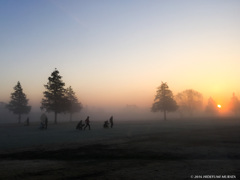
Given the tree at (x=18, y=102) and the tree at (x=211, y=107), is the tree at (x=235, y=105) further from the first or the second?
the tree at (x=18, y=102)

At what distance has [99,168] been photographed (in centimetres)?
722

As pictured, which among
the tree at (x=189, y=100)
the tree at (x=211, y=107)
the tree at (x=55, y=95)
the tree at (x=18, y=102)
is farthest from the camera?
the tree at (x=211, y=107)

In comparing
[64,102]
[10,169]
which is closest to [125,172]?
[10,169]

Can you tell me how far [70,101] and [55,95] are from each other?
4152 millimetres

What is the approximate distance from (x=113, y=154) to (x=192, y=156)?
3.83 metres

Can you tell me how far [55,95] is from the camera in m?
45.0

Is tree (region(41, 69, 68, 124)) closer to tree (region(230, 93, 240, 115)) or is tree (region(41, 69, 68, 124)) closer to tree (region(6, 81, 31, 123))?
tree (region(6, 81, 31, 123))

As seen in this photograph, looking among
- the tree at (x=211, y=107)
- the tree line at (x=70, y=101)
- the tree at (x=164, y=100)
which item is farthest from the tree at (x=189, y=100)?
the tree at (x=164, y=100)

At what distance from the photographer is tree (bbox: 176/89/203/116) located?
283 feet

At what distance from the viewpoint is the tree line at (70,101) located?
4522 cm

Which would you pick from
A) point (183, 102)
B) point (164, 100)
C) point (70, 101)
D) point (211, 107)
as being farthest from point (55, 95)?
point (211, 107)

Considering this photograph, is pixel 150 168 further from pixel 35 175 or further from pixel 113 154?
pixel 35 175

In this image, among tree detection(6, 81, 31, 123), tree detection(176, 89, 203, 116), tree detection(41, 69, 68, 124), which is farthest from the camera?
tree detection(176, 89, 203, 116)

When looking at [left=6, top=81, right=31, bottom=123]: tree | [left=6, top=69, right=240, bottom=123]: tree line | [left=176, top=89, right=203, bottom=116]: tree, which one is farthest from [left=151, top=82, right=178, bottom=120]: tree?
[left=6, top=81, right=31, bottom=123]: tree
